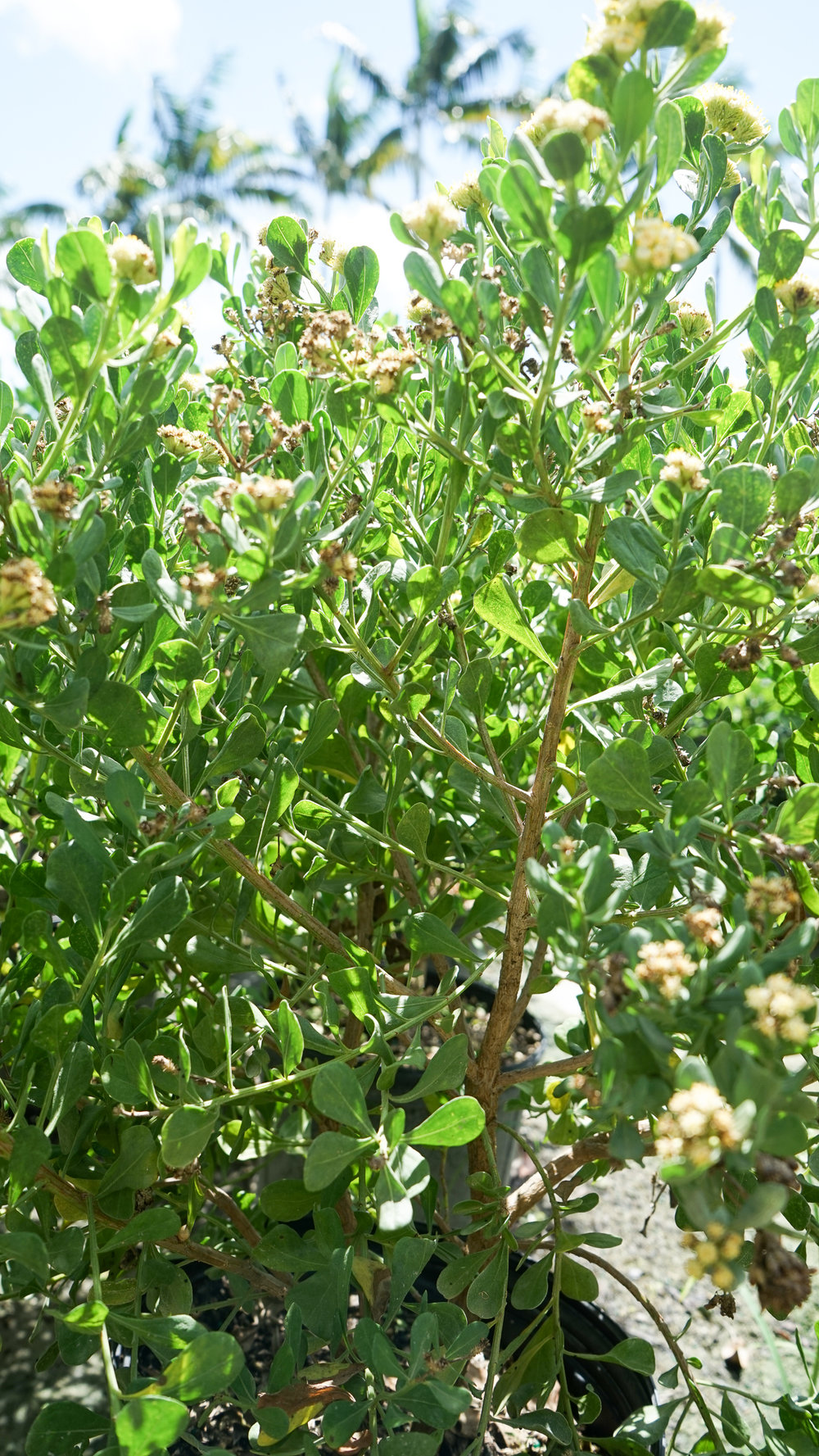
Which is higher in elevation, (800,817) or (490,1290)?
(800,817)

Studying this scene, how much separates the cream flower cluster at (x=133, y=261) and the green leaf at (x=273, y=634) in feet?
0.59

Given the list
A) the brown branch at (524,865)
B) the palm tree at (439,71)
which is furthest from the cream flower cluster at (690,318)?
the palm tree at (439,71)

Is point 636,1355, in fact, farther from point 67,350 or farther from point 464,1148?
point 67,350

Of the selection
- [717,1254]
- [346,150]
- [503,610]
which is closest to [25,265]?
[503,610]

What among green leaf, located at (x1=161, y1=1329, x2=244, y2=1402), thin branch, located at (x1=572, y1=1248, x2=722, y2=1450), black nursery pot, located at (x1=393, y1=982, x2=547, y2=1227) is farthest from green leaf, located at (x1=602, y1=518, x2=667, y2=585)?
black nursery pot, located at (x1=393, y1=982, x2=547, y2=1227)

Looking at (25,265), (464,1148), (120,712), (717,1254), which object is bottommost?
(464,1148)

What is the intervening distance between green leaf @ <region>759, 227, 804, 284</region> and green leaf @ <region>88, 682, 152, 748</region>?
Result: 17.1 inches

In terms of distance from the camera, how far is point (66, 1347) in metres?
0.71

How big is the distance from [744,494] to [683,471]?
4 centimetres

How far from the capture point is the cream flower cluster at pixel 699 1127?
16.0 inches

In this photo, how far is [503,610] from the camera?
706 mm

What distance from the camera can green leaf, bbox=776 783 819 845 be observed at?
1.73 ft

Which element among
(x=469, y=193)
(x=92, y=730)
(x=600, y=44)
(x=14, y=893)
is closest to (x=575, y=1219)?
(x=14, y=893)

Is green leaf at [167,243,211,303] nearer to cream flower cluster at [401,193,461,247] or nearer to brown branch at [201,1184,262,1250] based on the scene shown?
cream flower cluster at [401,193,461,247]
